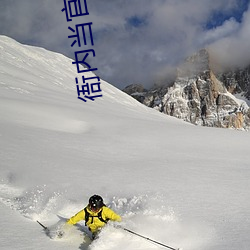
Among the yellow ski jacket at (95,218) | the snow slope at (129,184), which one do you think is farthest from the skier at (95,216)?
the snow slope at (129,184)

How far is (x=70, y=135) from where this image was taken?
45.7ft

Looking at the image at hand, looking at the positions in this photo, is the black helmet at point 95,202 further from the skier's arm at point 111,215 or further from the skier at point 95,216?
the skier's arm at point 111,215

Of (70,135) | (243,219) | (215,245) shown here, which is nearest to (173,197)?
(243,219)

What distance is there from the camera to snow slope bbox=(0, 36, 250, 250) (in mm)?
5488

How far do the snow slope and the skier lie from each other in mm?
213

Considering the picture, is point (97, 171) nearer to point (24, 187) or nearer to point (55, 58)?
point (24, 187)

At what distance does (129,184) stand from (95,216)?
2.43 metres

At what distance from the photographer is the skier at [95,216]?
5770 mm

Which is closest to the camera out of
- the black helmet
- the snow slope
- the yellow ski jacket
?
the snow slope

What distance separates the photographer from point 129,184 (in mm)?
8188

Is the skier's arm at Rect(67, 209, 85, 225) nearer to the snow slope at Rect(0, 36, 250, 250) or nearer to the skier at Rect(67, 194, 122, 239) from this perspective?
the skier at Rect(67, 194, 122, 239)

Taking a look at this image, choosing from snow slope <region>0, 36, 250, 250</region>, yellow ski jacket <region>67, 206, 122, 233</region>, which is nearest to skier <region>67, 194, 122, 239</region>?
yellow ski jacket <region>67, 206, 122, 233</region>

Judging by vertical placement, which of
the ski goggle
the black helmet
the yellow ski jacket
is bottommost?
the yellow ski jacket

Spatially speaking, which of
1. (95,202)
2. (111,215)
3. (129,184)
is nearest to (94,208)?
(95,202)
